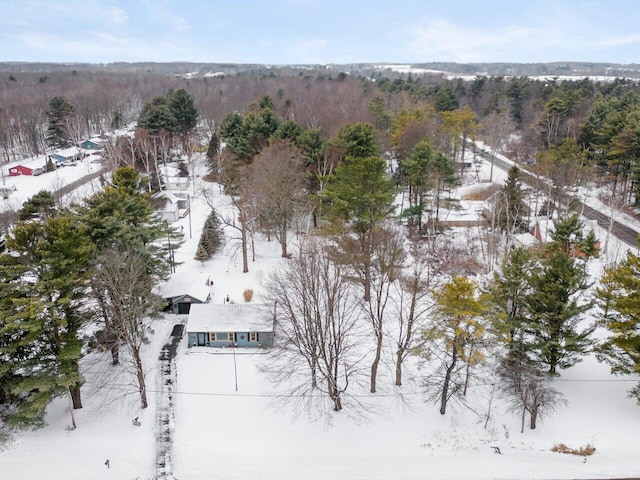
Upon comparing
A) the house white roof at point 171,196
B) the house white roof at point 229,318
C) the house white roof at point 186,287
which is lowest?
the house white roof at point 229,318

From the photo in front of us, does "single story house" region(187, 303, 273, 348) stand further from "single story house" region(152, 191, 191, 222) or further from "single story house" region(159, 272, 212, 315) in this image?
"single story house" region(152, 191, 191, 222)

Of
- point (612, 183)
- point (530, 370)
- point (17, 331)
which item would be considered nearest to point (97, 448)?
point (17, 331)

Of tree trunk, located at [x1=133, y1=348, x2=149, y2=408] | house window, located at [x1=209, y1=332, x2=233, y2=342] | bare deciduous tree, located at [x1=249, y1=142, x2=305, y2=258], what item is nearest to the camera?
tree trunk, located at [x1=133, y1=348, x2=149, y2=408]

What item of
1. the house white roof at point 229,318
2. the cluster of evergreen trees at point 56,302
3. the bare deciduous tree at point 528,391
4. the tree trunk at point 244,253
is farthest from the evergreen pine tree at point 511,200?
the cluster of evergreen trees at point 56,302

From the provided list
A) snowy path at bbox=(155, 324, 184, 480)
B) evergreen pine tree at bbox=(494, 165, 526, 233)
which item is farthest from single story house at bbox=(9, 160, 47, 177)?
evergreen pine tree at bbox=(494, 165, 526, 233)

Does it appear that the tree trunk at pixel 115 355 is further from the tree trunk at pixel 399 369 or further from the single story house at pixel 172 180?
the single story house at pixel 172 180

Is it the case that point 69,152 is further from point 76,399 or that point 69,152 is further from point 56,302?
point 56,302

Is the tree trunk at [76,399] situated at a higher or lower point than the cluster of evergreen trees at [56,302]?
lower
